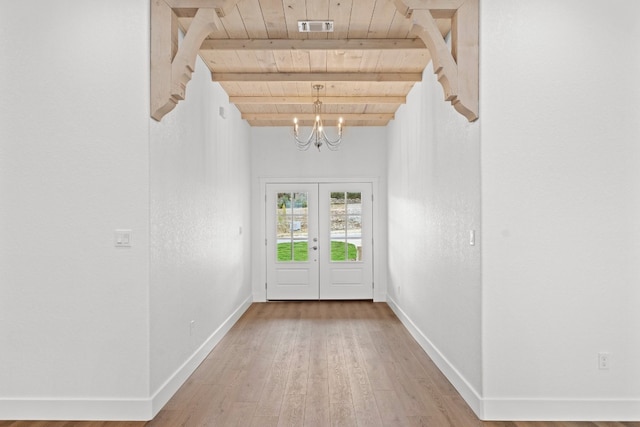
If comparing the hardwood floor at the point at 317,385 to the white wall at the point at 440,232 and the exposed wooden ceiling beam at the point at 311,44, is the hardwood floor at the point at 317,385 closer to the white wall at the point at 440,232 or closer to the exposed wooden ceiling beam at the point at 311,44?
the white wall at the point at 440,232

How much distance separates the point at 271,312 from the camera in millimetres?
6484

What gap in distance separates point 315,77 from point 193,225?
2.07 m

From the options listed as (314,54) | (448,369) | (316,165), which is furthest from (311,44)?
(316,165)

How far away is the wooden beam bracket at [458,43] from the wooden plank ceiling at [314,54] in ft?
1.64

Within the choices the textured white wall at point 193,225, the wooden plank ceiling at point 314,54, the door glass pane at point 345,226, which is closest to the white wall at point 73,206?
the textured white wall at point 193,225

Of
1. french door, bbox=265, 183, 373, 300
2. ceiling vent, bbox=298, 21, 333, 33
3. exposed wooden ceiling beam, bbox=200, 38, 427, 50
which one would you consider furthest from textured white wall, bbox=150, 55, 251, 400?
french door, bbox=265, 183, 373, 300

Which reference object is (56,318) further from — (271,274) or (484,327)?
(271,274)

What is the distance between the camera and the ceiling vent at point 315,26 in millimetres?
3688

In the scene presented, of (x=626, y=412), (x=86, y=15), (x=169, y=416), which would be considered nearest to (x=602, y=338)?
(x=626, y=412)

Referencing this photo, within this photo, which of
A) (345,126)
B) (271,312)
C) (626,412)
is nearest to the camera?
(626,412)

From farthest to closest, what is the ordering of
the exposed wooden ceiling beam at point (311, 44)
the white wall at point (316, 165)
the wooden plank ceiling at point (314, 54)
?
the white wall at point (316, 165) → the exposed wooden ceiling beam at point (311, 44) → the wooden plank ceiling at point (314, 54)

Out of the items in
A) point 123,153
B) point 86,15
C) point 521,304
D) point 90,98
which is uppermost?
point 86,15

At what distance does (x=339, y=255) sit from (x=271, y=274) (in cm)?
115

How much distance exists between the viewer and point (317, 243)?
292 inches
